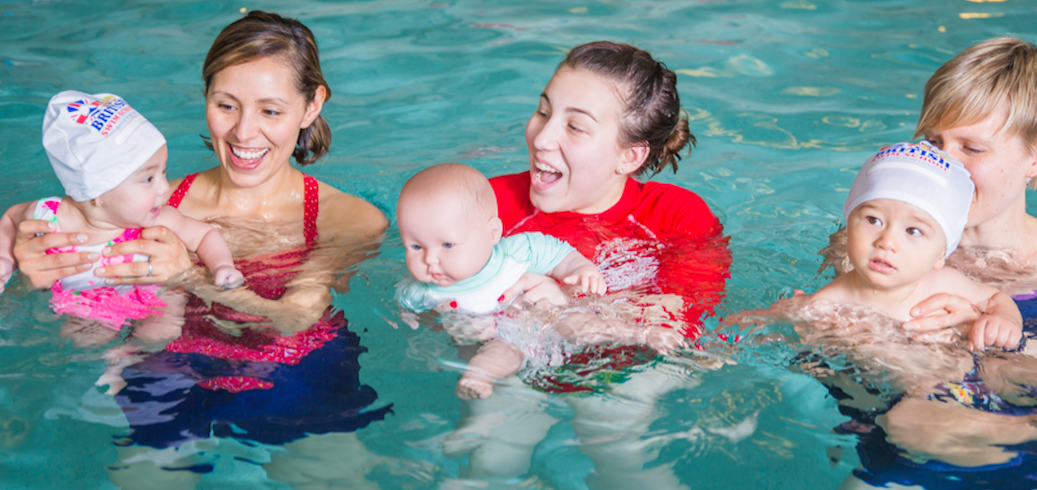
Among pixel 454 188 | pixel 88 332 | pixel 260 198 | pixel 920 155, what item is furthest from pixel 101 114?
pixel 920 155

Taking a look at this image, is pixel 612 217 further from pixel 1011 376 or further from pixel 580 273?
pixel 1011 376

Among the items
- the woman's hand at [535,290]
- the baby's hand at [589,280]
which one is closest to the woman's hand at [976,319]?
the baby's hand at [589,280]

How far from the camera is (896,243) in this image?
2.92m

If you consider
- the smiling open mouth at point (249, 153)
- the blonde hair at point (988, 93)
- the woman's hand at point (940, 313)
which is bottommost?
the woman's hand at point (940, 313)

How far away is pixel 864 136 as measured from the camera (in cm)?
603

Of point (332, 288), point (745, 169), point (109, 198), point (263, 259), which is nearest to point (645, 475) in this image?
point (332, 288)

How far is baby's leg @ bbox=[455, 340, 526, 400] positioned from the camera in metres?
2.93

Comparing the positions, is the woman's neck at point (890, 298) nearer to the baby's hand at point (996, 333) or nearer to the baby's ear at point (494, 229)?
the baby's hand at point (996, 333)

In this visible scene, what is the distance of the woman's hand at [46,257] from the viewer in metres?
3.15

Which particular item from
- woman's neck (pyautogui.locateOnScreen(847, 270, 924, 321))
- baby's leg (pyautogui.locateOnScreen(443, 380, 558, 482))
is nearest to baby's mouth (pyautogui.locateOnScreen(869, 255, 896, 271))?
woman's neck (pyautogui.locateOnScreen(847, 270, 924, 321))

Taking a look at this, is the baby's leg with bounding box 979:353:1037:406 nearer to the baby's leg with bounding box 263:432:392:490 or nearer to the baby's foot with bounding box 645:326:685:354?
the baby's foot with bounding box 645:326:685:354

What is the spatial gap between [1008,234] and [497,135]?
11.8 ft

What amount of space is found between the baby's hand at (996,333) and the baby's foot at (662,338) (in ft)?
3.52

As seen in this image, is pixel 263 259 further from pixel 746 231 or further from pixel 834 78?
pixel 834 78
